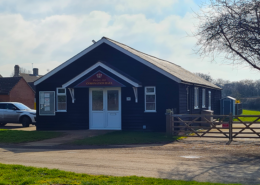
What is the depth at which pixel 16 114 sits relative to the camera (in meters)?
24.8

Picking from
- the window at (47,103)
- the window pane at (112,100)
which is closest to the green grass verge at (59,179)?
the window pane at (112,100)

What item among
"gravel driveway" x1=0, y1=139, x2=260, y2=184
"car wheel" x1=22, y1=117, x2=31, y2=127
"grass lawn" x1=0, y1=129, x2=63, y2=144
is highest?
"car wheel" x1=22, y1=117, x2=31, y2=127

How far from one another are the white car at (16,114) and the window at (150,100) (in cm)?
973

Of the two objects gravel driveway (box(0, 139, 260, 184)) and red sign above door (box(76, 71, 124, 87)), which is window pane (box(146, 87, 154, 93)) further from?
gravel driveway (box(0, 139, 260, 184))

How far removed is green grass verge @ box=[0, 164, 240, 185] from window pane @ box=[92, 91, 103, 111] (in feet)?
37.5

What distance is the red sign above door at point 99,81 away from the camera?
62.9ft

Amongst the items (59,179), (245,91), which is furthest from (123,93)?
(245,91)

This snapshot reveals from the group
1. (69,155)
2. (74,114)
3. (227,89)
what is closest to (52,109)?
(74,114)

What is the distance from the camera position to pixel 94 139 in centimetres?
1568

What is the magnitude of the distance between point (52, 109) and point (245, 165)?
14.2 meters

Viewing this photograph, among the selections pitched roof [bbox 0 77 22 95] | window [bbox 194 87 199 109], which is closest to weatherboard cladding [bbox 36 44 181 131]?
window [bbox 194 87 199 109]

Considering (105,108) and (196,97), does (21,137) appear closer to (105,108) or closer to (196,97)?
(105,108)

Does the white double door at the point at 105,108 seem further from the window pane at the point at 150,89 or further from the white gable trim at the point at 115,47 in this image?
the white gable trim at the point at 115,47

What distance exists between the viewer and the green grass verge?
24.1ft
